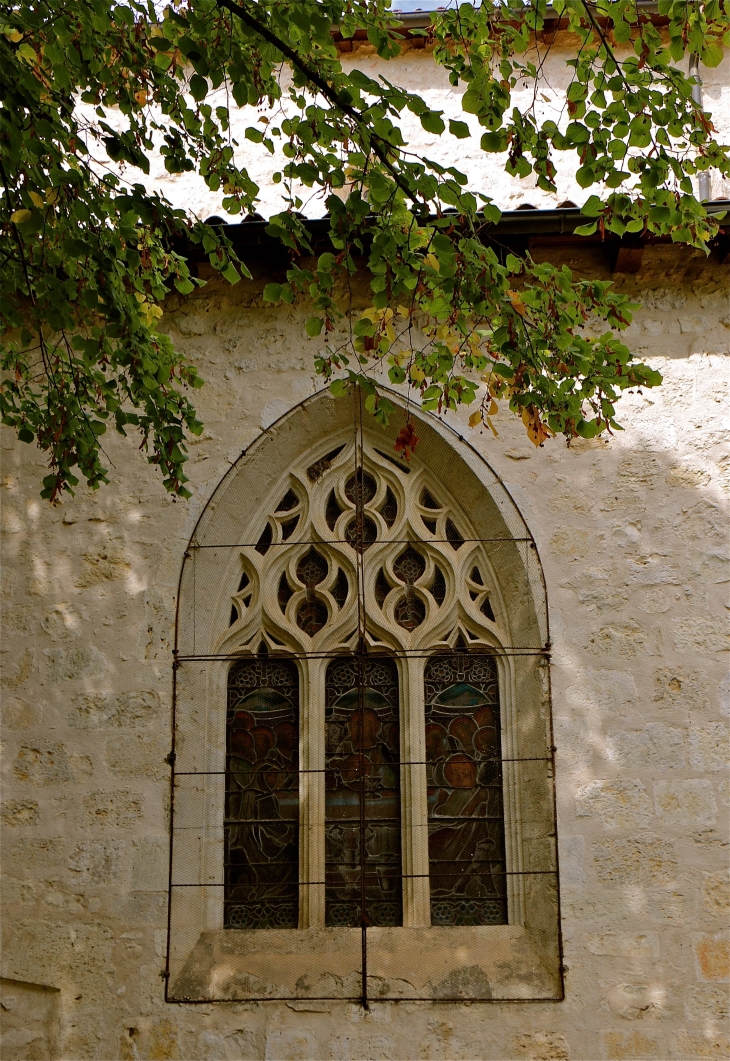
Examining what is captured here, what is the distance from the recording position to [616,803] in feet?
16.3

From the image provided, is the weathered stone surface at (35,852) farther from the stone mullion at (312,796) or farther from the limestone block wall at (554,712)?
the stone mullion at (312,796)

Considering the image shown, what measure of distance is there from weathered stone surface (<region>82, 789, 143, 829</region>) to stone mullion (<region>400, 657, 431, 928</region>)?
1.27 metres

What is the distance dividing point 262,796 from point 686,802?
2.02 meters

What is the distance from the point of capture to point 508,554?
18.1 feet

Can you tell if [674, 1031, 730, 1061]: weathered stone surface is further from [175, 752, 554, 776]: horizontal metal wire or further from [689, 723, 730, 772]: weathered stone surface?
[175, 752, 554, 776]: horizontal metal wire

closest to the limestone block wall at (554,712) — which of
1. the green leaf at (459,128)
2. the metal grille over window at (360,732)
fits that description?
the metal grille over window at (360,732)

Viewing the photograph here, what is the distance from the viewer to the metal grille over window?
4988 mm

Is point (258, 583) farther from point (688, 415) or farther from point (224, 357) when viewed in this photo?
point (688, 415)

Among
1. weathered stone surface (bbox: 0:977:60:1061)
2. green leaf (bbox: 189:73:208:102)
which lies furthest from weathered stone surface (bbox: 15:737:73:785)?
green leaf (bbox: 189:73:208:102)

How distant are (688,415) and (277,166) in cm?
300

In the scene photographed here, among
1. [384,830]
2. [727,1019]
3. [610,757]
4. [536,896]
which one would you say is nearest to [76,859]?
[384,830]

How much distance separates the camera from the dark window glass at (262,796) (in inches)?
206

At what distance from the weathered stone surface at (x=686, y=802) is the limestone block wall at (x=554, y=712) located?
10 millimetres

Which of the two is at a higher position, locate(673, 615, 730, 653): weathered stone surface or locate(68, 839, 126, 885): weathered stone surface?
locate(673, 615, 730, 653): weathered stone surface
